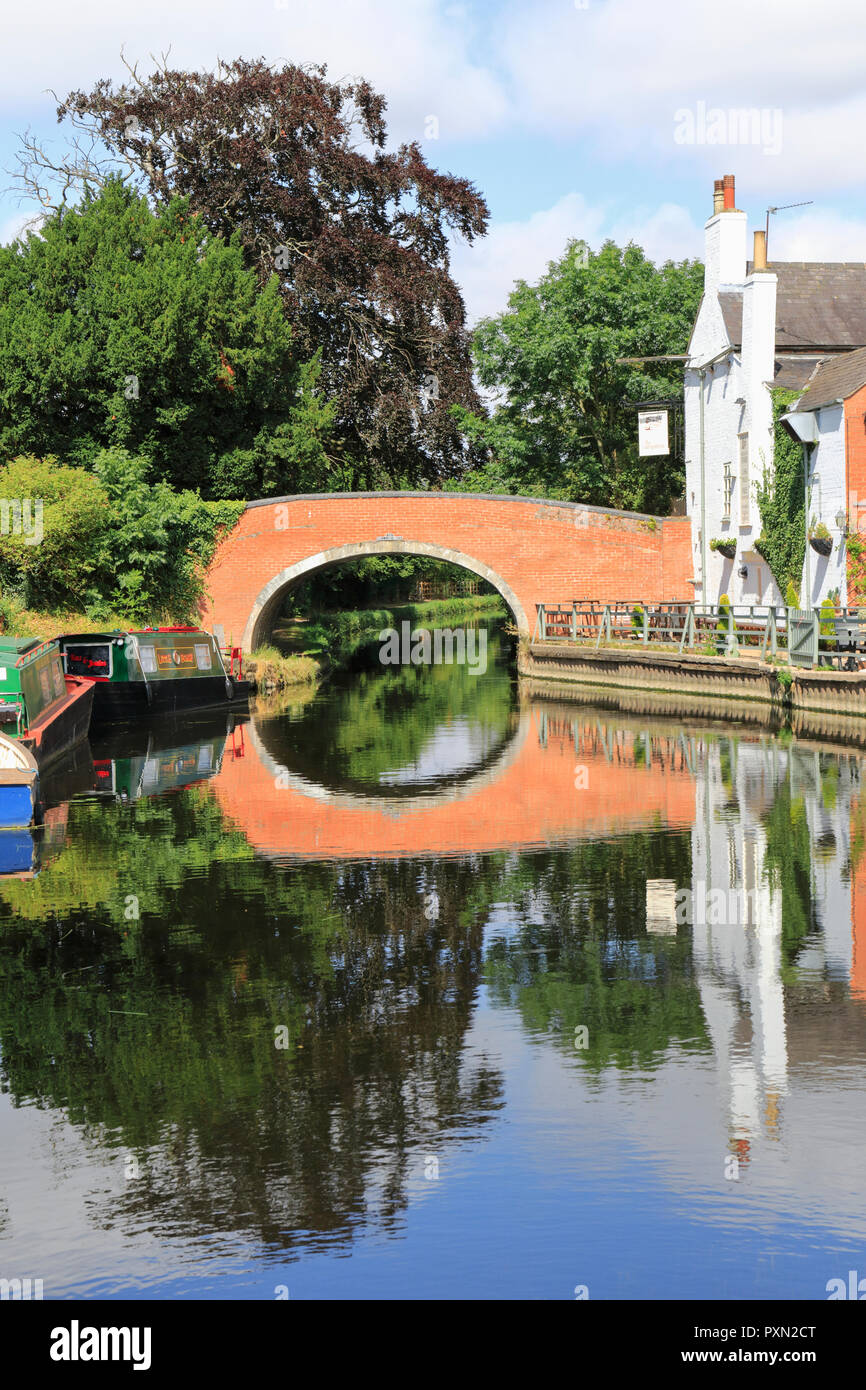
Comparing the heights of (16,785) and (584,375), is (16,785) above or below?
below

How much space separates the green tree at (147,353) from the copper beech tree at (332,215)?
2.38 meters

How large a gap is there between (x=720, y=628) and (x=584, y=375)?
1267 cm

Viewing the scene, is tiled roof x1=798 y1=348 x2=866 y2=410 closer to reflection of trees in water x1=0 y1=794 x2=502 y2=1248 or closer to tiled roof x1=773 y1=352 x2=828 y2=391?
tiled roof x1=773 y1=352 x2=828 y2=391

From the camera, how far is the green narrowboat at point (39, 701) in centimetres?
1645

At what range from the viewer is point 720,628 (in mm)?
28094

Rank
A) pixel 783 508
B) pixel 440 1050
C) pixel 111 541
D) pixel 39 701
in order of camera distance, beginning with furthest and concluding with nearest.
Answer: pixel 111 541
pixel 783 508
pixel 39 701
pixel 440 1050

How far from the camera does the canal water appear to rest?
5242 millimetres

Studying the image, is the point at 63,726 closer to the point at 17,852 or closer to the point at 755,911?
the point at 17,852

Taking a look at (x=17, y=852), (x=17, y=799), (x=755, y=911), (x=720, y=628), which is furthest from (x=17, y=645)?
(x=720, y=628)

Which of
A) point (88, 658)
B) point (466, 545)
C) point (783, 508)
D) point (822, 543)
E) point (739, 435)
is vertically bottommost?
point (88, 658)

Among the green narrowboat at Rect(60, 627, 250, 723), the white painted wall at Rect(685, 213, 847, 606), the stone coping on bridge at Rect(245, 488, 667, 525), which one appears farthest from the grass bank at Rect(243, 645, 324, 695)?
the white painted wall at Rect(685, 213, 847, 606)

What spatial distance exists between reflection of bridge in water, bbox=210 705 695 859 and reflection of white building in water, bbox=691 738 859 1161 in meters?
0.60

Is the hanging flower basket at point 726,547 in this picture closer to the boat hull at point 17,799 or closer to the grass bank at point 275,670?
the grass bank at point 275,670
